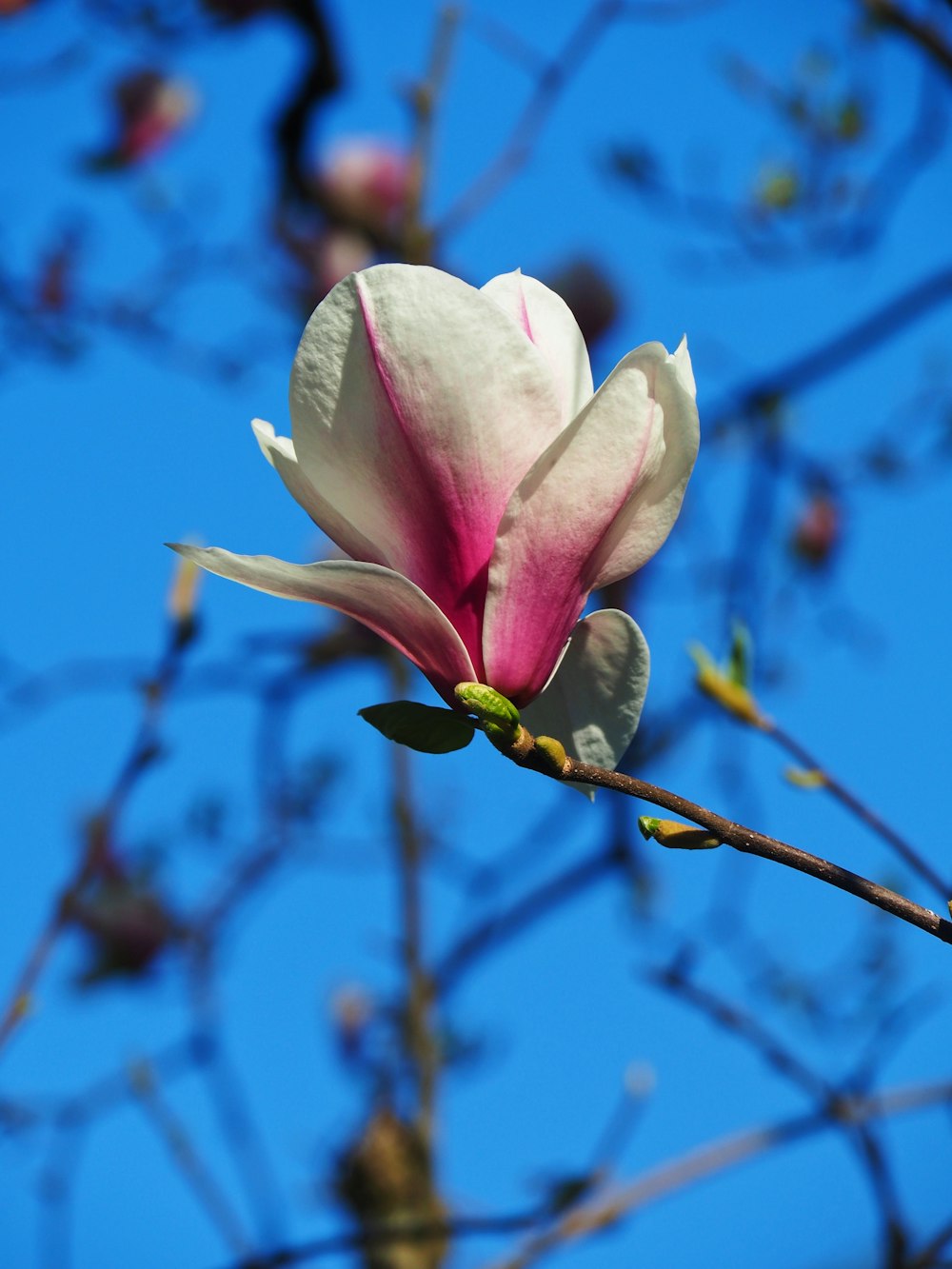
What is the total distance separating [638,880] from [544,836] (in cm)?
15

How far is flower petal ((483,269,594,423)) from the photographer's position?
1.49 ft

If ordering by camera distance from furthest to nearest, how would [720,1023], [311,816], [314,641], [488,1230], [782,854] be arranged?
1. [311,816]
2. [314,641]
3. [488,1230]
4. [720,1023]
5. [782,854]

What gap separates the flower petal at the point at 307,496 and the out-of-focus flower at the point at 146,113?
2337mm

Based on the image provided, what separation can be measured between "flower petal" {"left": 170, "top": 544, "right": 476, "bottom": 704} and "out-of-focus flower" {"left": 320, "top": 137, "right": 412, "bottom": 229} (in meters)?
2.21

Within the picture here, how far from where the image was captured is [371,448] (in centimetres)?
42

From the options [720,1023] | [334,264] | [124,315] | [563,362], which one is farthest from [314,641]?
[563,362]

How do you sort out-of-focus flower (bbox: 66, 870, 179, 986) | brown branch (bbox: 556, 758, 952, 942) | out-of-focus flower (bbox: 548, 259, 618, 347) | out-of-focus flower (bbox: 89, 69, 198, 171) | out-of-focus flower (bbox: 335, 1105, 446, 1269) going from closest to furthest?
1. brown branch (bbox: 556, 758, 952, 942)
2. out-of-focus flower (bbox: 335, 1105, 446, 1269)
3. out-of-focus flower (bbox: 66, 870, 179, 986)
4. out-of-focus flower (bbox: 548, 259, 618, 347)
5. out-of-focus flower (bbox: 89, 69, 198, 171)

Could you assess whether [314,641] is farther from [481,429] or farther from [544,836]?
[481,429]

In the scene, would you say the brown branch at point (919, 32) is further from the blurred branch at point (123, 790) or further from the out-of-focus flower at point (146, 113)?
the out-of-focus flower at point (146, 113)

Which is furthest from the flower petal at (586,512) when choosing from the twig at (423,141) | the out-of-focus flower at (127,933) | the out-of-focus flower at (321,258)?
the out-of-focus flower at (321,258)

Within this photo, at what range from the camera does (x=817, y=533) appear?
7.90ft

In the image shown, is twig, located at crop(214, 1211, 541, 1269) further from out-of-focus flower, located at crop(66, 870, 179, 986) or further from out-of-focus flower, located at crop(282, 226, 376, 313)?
out-of-focus flower, located at crop(282, 226, 376, 313)

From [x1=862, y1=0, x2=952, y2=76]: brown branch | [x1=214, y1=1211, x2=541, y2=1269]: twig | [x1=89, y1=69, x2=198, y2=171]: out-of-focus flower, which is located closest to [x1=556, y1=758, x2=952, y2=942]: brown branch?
[x1=214, y1=1211, x2=541, y2=1269]: twig

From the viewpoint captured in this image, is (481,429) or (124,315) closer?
(481,429)
